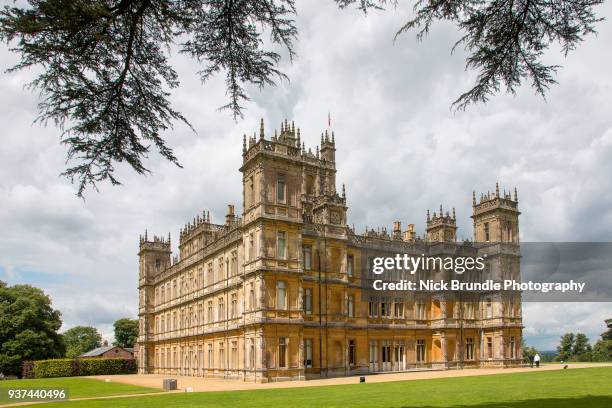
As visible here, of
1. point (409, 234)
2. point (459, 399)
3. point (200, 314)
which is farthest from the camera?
point (409, 234)

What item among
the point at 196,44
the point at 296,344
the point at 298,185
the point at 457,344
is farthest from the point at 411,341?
the point at 196,44

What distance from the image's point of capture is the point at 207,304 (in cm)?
4941

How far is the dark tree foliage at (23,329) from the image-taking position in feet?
195

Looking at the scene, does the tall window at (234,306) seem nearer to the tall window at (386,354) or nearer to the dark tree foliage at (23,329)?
the tall window at (386,354)

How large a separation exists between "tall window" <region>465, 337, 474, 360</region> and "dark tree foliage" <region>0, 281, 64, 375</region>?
41.9 meters

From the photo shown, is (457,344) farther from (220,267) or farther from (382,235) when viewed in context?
(220,267)

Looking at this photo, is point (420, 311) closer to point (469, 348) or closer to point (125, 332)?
point (469, 348)

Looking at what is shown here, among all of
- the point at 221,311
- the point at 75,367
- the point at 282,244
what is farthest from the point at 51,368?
the point at 282,244

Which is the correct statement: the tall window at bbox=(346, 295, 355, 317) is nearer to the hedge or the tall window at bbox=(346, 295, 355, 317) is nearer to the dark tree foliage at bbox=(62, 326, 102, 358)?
the hedge

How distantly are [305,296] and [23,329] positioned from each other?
3502 centimetres

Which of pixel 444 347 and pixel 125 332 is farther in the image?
pixel 125 332

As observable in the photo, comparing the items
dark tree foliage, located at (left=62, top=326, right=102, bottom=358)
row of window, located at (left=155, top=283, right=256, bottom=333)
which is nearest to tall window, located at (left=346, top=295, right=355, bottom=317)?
row of window, located at (left=155, top=283, right=256, bottom=333)

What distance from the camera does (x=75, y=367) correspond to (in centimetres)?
5934

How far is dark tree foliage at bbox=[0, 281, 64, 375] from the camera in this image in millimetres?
59531
